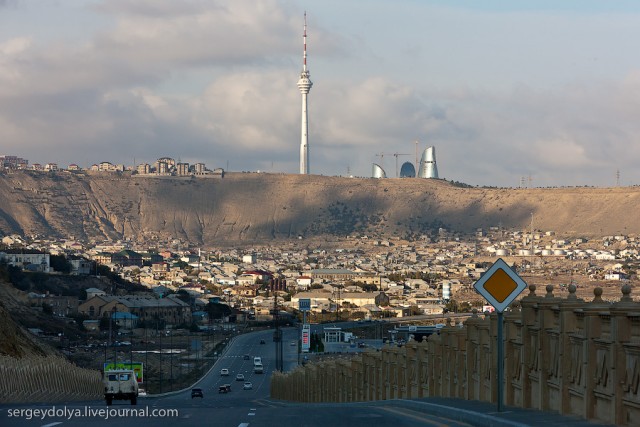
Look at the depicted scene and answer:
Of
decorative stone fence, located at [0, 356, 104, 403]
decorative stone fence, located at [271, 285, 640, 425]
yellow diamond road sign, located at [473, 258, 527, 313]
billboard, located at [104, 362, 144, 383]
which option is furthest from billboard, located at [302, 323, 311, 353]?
yellow diamond road sign, located at [473, 258, 527, 313]

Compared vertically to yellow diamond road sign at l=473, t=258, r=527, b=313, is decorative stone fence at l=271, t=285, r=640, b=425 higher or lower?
lower

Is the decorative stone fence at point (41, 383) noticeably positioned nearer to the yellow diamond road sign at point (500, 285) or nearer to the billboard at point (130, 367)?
the billboard at point (130, 367)

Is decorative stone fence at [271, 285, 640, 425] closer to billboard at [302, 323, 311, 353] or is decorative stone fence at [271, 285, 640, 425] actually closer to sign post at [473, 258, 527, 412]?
sign post at [473, 258, 527, 412]

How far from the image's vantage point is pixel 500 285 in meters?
24.0

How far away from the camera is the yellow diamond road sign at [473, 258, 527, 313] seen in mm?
23922

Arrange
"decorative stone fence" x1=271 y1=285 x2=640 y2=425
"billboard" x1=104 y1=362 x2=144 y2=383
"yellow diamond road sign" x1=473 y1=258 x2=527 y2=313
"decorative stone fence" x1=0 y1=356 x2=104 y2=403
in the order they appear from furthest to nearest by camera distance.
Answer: "billboard" x1=104 y1=362 x2=144 y2=383
"decorative stone fence" x1=0 y1=356 x2=104 y2=403
"yellow diamond road sign" x1=473 y1=258 x2=527 y2=313
"decorative stone fence" x1=271 y1=285 x2=640 y2=425

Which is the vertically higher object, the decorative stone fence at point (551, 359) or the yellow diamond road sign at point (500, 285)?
the yellow diamond road sign at point (500, 285)

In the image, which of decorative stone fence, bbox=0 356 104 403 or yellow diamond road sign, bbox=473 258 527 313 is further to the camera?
decorative stone fence, bbox=0 356 104 403

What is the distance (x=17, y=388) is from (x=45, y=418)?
66.7ft

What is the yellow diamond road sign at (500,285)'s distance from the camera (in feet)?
78.5

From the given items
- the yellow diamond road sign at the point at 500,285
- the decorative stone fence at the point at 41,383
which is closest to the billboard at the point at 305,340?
the decorative stone fence at the point at 41,383

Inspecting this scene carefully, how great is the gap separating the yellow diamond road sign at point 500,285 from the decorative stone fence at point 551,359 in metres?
0.98

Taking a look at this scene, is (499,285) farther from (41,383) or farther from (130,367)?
(130,367)

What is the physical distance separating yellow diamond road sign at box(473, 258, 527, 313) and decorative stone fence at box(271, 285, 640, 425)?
979mm
